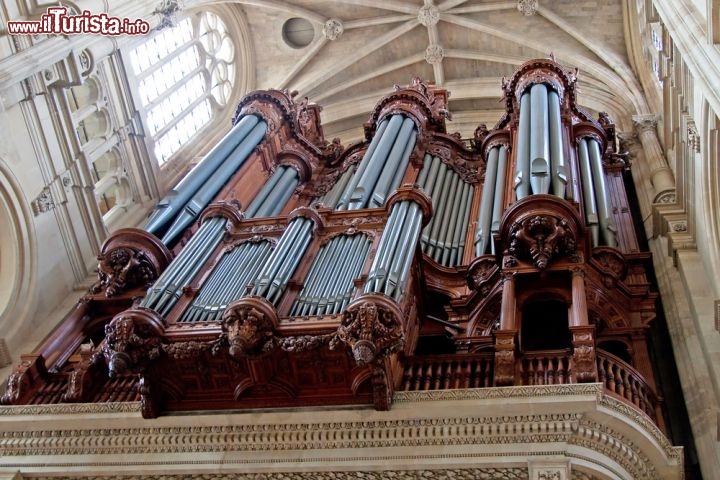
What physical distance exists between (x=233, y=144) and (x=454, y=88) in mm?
8738

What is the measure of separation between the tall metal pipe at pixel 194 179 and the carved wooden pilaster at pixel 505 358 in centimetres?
590

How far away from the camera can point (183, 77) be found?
21281mm

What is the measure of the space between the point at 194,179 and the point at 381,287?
668 cm

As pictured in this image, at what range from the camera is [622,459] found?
8.74m

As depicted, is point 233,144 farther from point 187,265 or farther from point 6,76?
point 187,265

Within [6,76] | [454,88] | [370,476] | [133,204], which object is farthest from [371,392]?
[454,88]

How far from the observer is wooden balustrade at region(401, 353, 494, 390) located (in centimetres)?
956

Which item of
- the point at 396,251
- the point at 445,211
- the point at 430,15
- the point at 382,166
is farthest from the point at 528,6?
the point at 396,251

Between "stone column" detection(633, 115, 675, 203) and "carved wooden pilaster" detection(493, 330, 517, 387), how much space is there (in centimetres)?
585

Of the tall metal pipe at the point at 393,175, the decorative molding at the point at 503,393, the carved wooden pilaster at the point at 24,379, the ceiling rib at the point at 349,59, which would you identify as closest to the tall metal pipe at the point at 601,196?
the tall metal pipe at the point at 393,175

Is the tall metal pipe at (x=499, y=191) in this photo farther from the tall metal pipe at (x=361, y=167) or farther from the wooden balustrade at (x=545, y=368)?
the wooden balustrade at (x=545, y=368)

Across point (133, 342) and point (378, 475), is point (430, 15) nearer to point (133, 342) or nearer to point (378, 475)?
point (133, 342)

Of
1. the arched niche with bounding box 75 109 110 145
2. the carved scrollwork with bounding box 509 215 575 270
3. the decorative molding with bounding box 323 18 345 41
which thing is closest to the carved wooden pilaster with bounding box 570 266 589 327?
the carved scrollwork with bounding box 509 215 575 270

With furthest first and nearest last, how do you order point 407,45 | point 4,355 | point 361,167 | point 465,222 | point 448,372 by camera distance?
point 407,45, point 361,167, point 465,222, point 4,355, point 448,372
